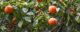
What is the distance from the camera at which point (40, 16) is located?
7.00ft

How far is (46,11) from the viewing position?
2250mm

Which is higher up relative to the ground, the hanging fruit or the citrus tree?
the hanging fruit

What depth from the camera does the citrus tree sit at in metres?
2.15

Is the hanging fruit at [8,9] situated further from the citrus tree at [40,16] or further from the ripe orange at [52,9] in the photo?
the ripe orange at [52,9]

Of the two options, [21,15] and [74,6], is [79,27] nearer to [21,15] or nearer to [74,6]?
[74,6]

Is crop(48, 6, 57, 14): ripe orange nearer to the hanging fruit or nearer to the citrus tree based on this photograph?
the citrus tree

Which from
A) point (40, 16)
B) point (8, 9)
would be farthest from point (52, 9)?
point (8, 9)

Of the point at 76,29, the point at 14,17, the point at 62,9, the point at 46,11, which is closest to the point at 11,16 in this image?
the point at 14,17

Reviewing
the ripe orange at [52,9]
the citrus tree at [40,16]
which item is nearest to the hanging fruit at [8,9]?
the citrus tree at [40,16]

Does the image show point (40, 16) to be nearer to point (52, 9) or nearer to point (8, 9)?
point (52, 9)

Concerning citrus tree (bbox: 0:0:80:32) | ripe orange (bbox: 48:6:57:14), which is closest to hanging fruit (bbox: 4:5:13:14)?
citrus tree (bbox: 0:0:80:32)

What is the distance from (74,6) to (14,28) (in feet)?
1.99

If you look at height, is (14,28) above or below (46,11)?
below

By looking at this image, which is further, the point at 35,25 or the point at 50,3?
the point at 50,3
